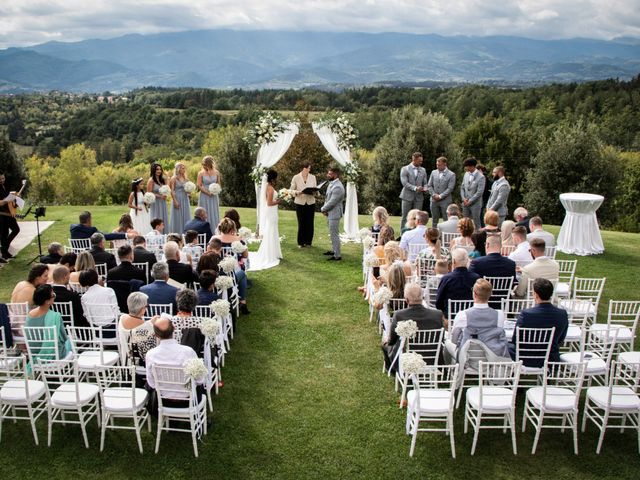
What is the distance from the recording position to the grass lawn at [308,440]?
5367 mm

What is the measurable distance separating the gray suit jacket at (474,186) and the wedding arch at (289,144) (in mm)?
2808

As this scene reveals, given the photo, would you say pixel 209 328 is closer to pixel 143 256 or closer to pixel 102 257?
pixel 143 256

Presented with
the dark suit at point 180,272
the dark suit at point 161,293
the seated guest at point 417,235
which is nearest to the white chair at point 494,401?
the dark suit at point 161,293

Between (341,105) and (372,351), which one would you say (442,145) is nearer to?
(372,351)

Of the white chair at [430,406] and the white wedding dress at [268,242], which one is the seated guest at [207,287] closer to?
the white chair at [430,406]

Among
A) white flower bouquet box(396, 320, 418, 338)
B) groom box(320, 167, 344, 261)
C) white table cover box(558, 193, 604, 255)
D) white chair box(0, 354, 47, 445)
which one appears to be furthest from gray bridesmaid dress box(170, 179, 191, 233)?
white table cover box(558, 193, 604, 255)

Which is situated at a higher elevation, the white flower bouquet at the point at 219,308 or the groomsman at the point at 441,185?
the groomsman at the point at 441,185

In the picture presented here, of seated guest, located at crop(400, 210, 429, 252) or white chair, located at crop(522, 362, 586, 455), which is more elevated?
seated guest, located at crop(400, 210, 429, 252)

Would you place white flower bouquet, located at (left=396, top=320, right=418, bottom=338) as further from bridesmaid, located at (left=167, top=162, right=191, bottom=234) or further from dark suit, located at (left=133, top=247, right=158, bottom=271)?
bridesmaid, located at (left=167, top=162, right=191, bottom=234)

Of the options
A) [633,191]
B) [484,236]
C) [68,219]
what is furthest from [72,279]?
[633,191]

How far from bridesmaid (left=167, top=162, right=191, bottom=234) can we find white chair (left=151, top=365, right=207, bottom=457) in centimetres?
732

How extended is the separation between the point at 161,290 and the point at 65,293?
1213mm

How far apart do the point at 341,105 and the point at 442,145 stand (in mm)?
34696

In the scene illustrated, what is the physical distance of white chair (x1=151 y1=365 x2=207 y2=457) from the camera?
5.44 metres
